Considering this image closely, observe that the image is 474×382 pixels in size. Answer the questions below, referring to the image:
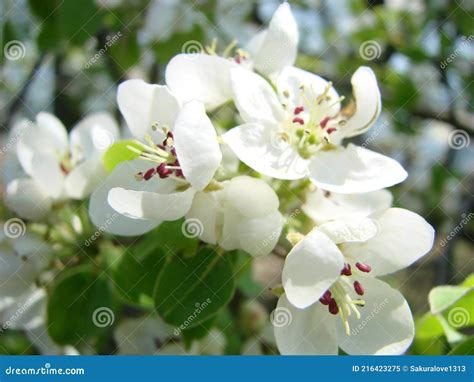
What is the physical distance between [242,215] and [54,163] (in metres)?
0.45

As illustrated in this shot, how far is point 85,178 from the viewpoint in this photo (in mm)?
1161

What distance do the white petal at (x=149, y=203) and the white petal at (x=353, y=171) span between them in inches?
7.7

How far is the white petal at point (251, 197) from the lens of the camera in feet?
3.09

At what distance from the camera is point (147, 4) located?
5.99ft

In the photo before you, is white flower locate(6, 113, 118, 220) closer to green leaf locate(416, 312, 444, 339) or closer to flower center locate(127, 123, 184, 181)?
flower center locate(127, 123, 184, 181)

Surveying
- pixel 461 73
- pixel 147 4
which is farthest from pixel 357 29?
pixel 147 4

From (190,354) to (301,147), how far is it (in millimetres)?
477

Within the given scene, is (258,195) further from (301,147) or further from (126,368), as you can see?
(126,368)
